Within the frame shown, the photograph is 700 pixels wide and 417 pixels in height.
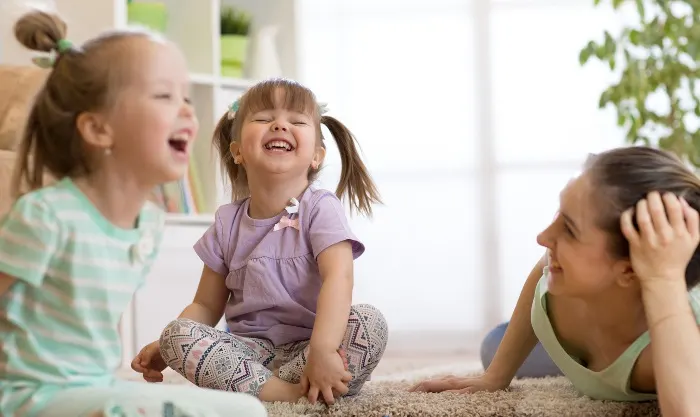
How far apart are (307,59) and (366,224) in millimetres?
740

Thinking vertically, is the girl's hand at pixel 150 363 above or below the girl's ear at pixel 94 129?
below

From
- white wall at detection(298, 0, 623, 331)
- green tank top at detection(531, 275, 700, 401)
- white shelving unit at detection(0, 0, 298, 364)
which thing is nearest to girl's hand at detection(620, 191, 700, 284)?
green tank top at detection(531, 275, 700, 401)

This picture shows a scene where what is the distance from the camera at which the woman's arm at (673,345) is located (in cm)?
117

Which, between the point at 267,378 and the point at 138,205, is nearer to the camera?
the point at 138,205

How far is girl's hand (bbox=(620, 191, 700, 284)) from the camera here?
47.4 inches

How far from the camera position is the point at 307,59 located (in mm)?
3801

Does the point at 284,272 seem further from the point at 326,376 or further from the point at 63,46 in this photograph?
the point at 63,46

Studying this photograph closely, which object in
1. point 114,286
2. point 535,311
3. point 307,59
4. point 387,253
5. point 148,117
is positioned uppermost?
point 307,59

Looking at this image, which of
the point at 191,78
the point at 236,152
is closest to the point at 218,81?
the point at 191,78

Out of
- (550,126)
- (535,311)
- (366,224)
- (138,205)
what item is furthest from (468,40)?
(138,205)

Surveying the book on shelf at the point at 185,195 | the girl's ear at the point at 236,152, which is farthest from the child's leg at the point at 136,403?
the book on shelf at the point at 185,195

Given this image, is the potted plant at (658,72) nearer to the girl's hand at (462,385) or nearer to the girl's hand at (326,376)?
the girl's hand at (462,385)

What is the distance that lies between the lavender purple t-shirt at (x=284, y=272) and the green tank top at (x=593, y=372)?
33cm

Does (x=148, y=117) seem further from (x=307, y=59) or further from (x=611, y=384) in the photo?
(x=307, y=59)
